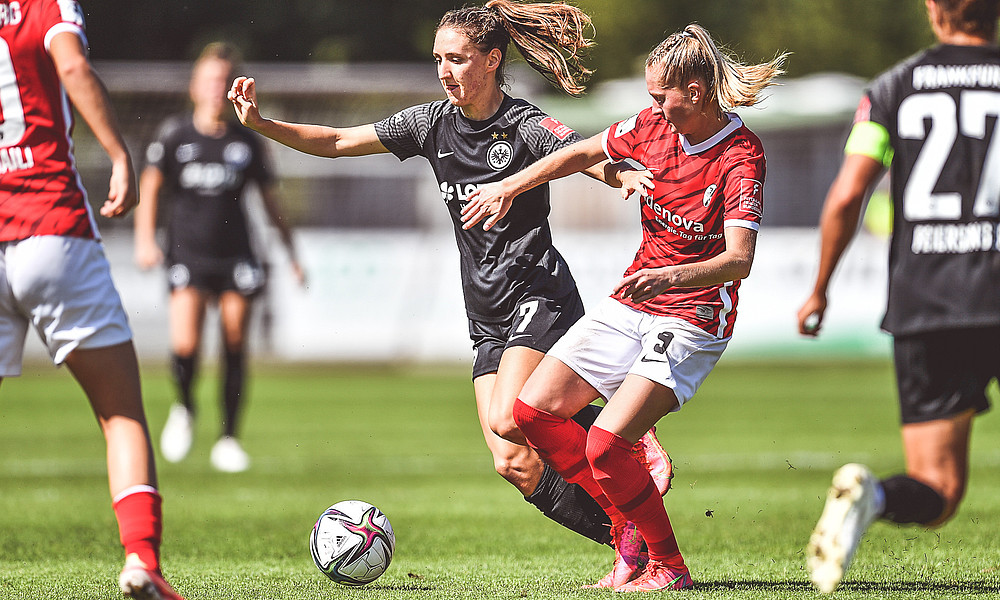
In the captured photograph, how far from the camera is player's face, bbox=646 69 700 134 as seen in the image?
16.7ft

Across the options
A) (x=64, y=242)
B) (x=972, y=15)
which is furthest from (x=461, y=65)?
(x=972, y=15)

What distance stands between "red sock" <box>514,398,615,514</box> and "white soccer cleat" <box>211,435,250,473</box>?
16.2 feet

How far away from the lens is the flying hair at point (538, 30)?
575 centimetres

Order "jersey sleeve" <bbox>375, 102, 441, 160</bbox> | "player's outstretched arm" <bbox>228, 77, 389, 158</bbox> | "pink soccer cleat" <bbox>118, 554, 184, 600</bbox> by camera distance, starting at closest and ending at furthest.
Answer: "pink soccer cleat" <bbox>118, 554, 184, 600</bbox> → "player's outstretched arm" <bbox>228, 77, 389, 158</bbox> → "jersey sleeve" <bbox>375, 102, 441, 160</bbox>

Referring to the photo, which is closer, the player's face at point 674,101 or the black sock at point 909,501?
the black sock at point 909,501

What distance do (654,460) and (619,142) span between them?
4.40 ft

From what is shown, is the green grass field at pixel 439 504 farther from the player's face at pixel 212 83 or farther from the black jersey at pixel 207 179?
the player's face at pixel 212 83

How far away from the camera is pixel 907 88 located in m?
4.16

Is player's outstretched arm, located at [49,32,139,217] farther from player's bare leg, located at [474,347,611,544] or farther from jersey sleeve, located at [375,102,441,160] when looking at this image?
player's bare leg, located at [474,347,611,544]

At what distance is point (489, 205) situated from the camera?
17.1ft

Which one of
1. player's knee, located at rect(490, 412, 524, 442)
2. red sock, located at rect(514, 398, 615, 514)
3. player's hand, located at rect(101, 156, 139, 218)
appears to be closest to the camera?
player's hand, located at rect(101, 156, 139, 218)

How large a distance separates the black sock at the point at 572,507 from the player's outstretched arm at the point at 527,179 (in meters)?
1.19

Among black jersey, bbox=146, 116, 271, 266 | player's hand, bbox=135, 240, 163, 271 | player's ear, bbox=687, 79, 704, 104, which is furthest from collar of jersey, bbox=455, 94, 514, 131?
black jersey, bbox=146, 116, 271, 266

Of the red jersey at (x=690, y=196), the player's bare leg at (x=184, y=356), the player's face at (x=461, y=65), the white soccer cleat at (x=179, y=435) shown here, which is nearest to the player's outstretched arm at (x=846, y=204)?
the red jersey at (x=690, y=196)
